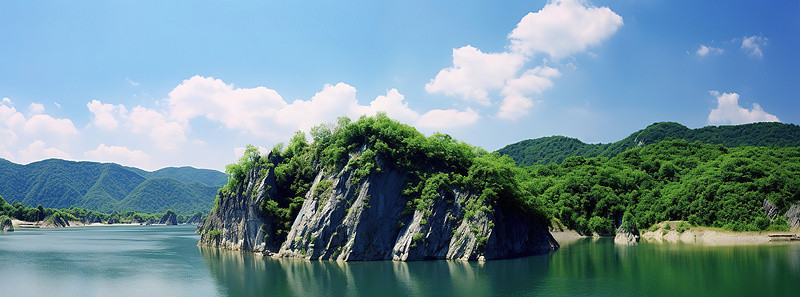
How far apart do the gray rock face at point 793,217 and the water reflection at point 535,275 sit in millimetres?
16540

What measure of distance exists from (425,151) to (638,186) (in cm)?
7104

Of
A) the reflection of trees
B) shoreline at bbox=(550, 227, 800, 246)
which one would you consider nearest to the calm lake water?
the reflection of trees

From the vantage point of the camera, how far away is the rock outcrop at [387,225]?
5725 cm

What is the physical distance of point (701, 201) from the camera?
285ft

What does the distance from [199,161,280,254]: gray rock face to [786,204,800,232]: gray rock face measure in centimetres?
8335

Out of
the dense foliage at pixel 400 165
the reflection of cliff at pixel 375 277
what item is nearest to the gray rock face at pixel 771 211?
the dense foliage at pixel 400 165

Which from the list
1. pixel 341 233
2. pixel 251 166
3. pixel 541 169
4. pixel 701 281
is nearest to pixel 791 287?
pixel 701 281

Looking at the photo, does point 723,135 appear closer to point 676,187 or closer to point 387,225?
point 676,187

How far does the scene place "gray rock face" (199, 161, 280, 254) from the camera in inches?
2685

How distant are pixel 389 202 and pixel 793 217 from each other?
69.4m

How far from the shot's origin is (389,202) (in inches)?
2372

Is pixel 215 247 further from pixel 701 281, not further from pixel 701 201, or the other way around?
pixel 701 201

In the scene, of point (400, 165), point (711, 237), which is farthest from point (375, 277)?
point (711, 237)

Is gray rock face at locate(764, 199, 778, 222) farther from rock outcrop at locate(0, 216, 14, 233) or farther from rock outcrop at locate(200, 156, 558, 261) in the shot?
rock outcrop at locate(0, 216, 14, 233)
